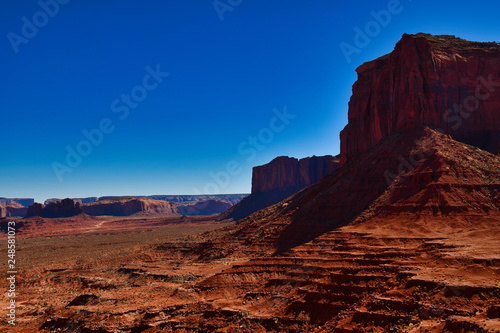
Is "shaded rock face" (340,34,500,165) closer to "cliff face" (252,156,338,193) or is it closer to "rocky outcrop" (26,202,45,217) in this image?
"cliff face" (252,156,338,193)

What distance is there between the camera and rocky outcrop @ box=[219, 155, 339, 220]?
122812 mm

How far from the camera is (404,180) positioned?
113ft

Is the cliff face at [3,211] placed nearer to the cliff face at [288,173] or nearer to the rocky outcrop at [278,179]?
the rocky outcrop at [278,179]

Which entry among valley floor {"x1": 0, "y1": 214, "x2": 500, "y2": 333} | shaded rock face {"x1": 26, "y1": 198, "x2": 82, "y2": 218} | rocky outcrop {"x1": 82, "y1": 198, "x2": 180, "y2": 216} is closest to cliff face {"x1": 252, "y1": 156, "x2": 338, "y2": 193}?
rocky outcrop {"x1": 82, "y1": 198, "x2": 180, "y2": 216}

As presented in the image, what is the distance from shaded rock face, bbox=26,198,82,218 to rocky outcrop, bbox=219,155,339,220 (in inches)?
2919

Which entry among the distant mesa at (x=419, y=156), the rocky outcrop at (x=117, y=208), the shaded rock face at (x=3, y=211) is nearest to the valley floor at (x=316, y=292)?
the distant mesa at (x=419, y=156)

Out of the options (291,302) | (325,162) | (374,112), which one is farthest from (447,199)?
(325,162)

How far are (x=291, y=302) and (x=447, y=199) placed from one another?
19.1 metres

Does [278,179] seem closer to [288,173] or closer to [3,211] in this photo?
[288,173]

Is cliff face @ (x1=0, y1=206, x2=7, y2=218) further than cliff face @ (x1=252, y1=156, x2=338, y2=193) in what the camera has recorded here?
Yes

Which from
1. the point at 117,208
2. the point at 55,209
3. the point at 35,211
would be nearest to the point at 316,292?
the point at 55,209

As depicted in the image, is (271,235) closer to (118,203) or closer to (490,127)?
(490,127)

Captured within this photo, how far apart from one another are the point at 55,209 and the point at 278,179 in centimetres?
10405

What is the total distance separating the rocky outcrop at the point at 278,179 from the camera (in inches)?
4835
